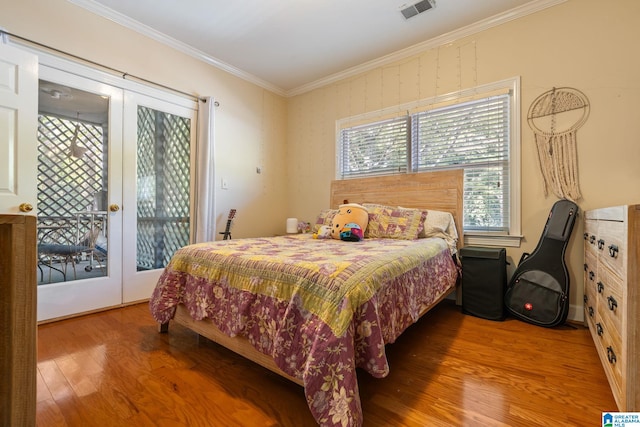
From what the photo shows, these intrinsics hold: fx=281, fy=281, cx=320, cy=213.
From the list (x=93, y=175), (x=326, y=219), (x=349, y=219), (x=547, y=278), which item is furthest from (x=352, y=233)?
(x=93, y=175)

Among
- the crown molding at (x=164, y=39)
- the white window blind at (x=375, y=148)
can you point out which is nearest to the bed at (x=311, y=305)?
the white window blind at (x=375, y=148)

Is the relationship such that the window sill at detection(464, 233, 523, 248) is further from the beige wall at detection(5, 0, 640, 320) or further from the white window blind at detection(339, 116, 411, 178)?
the white window blind at detection(339, 116, 411, 178)

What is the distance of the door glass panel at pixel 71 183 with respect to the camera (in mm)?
2156

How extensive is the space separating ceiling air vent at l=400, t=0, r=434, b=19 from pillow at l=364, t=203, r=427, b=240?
1703 mm

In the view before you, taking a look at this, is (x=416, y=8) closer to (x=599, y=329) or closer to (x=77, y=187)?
(x=599, y=329)

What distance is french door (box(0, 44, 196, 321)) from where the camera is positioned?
6.34 feet

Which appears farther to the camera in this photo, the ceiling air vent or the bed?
the ceiling air vent

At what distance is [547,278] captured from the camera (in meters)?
2.07

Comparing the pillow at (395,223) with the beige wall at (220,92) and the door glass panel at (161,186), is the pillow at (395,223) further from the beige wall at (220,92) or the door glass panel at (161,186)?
the door glass panel at (161,186)

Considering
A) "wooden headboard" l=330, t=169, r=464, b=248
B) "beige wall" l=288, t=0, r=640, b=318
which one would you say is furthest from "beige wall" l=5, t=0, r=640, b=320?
"wooden headboard" l=330, t=169, r=464, b=248

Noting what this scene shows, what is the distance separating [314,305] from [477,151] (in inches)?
90.3

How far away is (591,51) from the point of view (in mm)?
2109

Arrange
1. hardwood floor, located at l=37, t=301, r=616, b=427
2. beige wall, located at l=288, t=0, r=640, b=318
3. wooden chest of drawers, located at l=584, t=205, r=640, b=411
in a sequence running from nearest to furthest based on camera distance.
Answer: wooden chest of drawers, located at l=584, t=205, r=640, b=411
hardwood floor, located at l=37, t=301, r=616, b=427
beige wall, located at l=288, t=0, r=640, b=318

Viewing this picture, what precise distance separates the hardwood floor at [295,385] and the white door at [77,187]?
0.39 m
